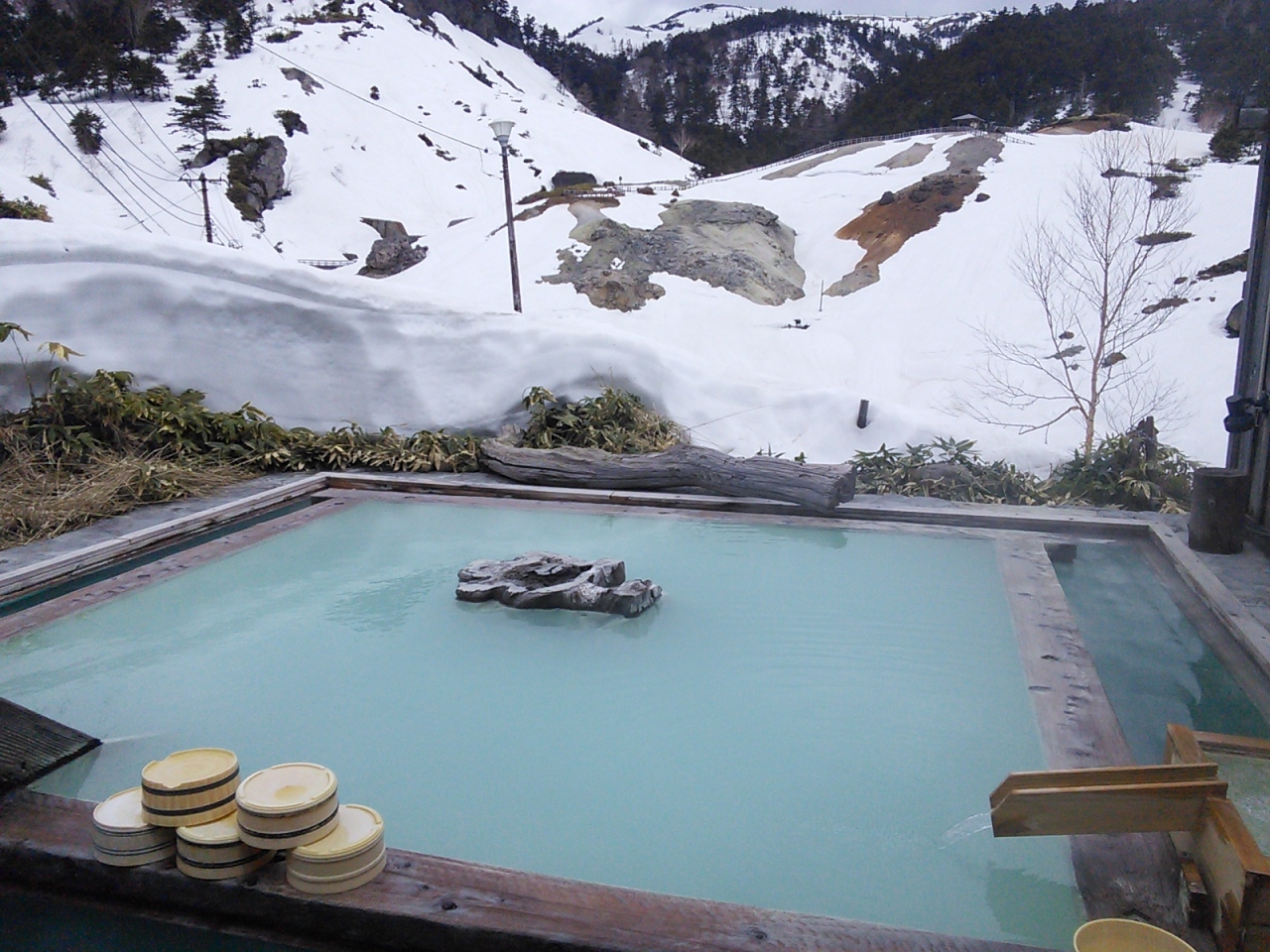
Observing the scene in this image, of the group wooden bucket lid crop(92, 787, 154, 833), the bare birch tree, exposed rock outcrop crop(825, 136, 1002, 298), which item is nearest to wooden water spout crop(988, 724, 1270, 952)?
wooden bucket lid crop(92, 787, 154, 833)

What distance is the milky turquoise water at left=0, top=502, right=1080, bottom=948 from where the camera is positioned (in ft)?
6.51

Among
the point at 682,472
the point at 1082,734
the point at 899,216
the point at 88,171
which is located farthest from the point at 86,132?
the point at 1082,734

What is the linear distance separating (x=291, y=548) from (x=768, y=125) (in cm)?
4534

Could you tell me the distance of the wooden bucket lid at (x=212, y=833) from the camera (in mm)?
1698

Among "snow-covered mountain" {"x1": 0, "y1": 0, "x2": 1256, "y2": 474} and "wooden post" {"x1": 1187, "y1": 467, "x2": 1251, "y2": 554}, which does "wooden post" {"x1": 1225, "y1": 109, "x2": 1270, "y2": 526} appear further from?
"snow-covered mountain" {"x1": 0, "y1": 0, "x2": 1256, "y2": 474}

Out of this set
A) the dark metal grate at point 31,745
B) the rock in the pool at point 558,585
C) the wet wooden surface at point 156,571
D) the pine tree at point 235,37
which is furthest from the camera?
the pine tree at point 235,37

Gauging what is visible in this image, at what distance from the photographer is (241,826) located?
171 cm

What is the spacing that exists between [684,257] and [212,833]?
41.0ft

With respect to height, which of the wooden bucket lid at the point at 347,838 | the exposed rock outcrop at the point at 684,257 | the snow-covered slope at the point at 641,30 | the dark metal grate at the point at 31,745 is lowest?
the dark metal grate at the point at 31,745

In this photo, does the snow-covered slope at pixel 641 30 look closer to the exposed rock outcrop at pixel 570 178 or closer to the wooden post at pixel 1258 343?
the exposed rock outcrop at pixel 570 178

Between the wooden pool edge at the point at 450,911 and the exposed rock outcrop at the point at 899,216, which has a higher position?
the exposed rock outcrop at the point at 899,216

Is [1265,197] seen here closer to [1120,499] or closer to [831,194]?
[1120,499]

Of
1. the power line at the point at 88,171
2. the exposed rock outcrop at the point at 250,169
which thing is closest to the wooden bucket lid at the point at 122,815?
the power line at the point at 88,171

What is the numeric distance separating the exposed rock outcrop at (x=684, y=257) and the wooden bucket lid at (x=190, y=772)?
34.9 feet
